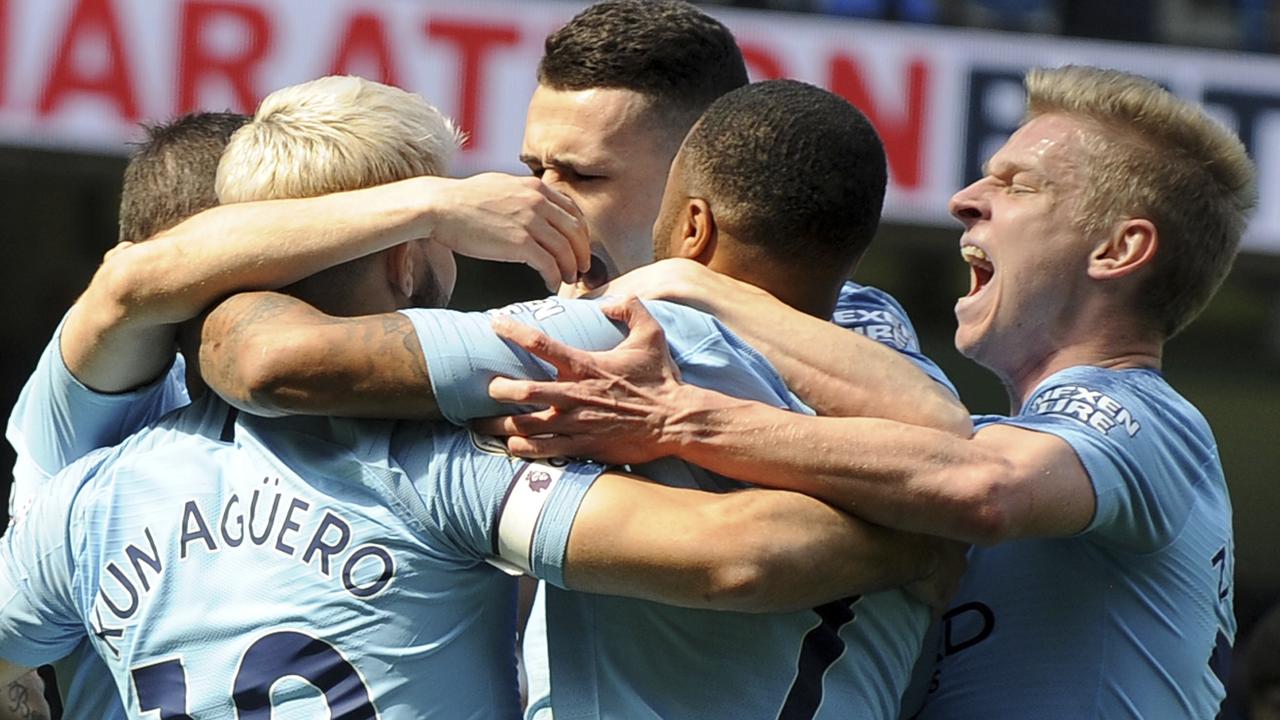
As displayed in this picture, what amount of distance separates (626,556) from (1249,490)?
12.2 meters

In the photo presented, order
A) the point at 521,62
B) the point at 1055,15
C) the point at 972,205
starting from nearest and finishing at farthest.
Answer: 1. the point at 972,205
2. the point at 521,62
3. the point at 1055,15

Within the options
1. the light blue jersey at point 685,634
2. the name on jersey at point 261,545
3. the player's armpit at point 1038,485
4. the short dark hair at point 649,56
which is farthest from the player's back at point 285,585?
the short dark hair at point 649,56

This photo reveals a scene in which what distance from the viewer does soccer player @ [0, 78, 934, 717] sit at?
2252 millimetres

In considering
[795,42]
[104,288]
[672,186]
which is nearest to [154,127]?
[104,288]

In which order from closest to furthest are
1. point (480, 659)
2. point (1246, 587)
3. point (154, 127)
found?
point (480, 659)
point (154, 127)
point (1246, 587)

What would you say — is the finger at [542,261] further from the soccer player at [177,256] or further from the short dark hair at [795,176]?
the short dark hair at [795,176]

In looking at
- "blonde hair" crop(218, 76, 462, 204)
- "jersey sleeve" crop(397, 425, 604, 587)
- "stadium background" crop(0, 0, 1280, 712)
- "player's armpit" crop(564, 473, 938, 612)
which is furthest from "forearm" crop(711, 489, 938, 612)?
"stadium background" crop(0, 0, 1280, 712)

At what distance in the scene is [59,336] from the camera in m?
2.66

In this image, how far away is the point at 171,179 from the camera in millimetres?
2656

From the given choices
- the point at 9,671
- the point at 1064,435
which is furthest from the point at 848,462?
the point at 9,671

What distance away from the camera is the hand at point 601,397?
7.47 feet

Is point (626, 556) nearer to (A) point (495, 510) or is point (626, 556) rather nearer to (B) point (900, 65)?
(A) point (495, 510)

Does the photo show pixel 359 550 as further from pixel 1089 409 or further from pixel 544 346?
pixel 1089 409

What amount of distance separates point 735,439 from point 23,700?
1.43 metres
